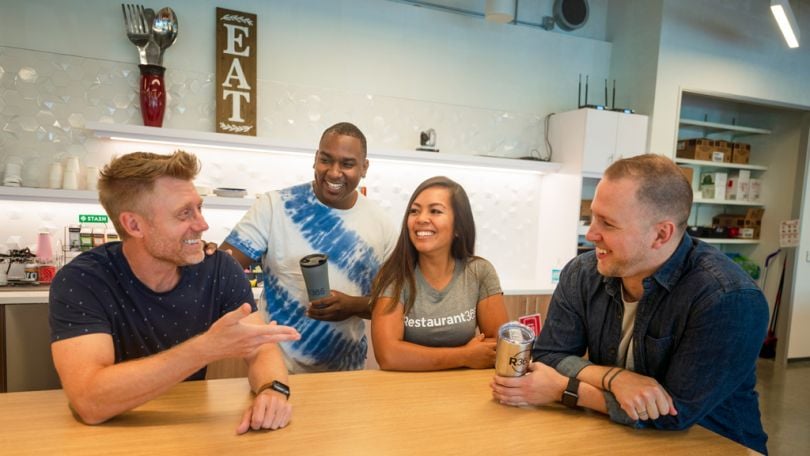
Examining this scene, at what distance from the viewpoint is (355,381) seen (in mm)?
1572

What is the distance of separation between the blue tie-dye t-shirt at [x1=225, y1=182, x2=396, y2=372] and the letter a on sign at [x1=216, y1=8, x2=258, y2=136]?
1805 mm

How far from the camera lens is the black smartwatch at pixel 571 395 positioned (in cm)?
142

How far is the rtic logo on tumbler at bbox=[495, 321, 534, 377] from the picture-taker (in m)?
1.39

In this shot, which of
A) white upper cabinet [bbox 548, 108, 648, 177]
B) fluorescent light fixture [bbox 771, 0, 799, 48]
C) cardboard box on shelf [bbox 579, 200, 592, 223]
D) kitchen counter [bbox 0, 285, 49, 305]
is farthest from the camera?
cardboard box on shelf [bbox 579, 200, 592, 223]

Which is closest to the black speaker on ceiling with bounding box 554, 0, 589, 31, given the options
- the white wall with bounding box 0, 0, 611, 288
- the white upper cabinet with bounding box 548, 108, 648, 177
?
the white wall with bounding box 0, 0, 611, 288

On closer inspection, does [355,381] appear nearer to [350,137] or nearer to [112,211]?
[112,211]

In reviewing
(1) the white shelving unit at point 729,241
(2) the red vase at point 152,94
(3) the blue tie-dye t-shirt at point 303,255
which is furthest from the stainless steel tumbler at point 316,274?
(1) the white shelving unit at point 729,241

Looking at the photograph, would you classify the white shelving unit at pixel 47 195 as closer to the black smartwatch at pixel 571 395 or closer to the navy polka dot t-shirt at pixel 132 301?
the navy polka dot t-shirt at pixel 132 301

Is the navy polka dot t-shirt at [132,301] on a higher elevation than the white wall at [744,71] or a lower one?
lower

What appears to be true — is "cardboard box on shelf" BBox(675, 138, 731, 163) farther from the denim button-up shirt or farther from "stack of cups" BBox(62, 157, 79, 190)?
"stack of cups" BBox(62, 157, 79, 190)

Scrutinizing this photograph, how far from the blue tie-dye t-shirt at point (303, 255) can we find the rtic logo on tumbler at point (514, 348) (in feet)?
2.87

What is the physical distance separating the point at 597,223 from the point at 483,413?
2.08 ft

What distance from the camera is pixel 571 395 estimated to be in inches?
55.9

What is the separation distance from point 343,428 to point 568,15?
461cm
